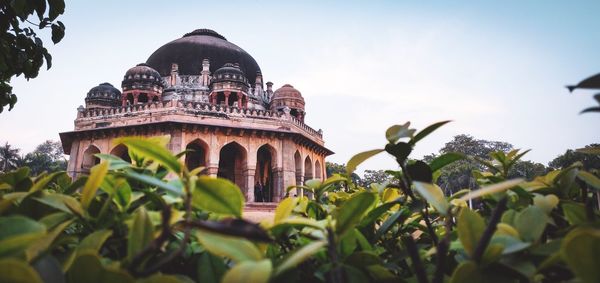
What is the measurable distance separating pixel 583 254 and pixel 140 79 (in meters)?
16.0

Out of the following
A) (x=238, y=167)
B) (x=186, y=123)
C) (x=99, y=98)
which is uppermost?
(x=99, y=98)

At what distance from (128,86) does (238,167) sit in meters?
5.59

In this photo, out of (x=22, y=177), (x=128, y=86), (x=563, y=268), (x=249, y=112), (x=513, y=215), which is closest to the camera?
(x=563, y=268)

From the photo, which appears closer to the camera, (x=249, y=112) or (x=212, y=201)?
(x=212, y=201)

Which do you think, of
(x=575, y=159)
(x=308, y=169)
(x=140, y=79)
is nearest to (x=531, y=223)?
(x=308, y=169)

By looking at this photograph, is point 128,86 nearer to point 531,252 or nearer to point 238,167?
point 238,167

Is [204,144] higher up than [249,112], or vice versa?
[249,112]

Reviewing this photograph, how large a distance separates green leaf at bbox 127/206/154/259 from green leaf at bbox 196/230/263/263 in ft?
0.27

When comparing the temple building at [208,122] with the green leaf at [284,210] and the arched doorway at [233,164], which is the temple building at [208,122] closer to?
the arched doorway at [233,164]

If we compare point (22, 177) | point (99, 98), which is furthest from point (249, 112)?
point (22, 177)

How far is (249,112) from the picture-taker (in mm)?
13656

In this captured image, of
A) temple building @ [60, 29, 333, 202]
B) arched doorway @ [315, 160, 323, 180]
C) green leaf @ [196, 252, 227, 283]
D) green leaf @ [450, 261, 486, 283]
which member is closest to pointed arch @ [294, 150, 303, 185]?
temple building @ [60, 29, 333, 202]

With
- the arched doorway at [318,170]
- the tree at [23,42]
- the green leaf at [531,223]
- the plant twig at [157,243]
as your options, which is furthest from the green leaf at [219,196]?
the arched doorway at [318,170]

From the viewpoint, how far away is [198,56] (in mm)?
18000
